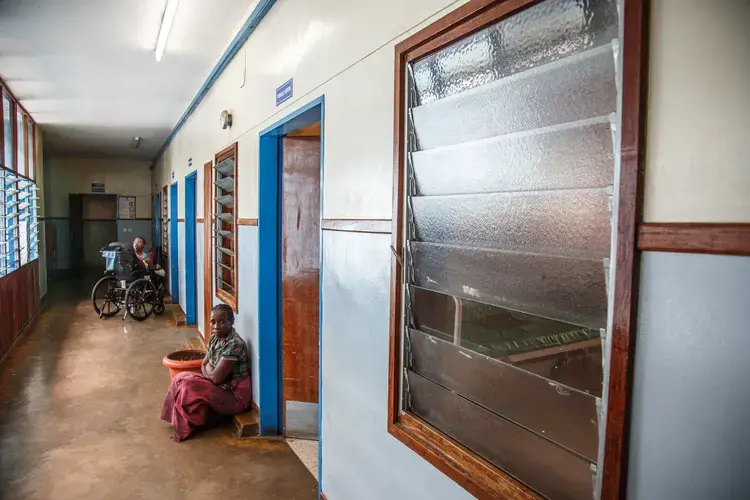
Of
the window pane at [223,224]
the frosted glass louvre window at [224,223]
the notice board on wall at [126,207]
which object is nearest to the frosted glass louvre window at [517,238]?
the frosted glass louvre window at [224,223]

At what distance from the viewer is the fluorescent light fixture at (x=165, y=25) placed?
3.21m

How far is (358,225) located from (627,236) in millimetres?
1193

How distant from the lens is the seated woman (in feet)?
11.0

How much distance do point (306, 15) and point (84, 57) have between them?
3.16m

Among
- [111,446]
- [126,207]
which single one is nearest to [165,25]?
[111,446]

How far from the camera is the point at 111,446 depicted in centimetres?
321

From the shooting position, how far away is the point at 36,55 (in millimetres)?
4445

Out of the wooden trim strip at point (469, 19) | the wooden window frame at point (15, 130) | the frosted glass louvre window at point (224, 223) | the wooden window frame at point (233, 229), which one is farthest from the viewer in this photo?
the wooden window frame at point (15, 130)

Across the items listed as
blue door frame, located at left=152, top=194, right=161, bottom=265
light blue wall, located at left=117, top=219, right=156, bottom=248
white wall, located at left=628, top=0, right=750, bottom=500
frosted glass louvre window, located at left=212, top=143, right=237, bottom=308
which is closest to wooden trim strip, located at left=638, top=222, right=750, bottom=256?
white wall, located at left=628, top=0, right=750, bottom=500

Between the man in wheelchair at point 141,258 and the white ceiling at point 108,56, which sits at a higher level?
the white ceiling at point 108,56

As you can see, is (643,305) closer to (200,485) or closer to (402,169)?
(402,169)

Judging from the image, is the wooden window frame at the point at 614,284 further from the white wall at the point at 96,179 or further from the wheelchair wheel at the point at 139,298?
the white wall at the point at 96,179

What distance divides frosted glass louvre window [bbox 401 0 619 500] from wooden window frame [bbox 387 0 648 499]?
0.03 meters

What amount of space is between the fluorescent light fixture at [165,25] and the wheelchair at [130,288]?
4.06m
